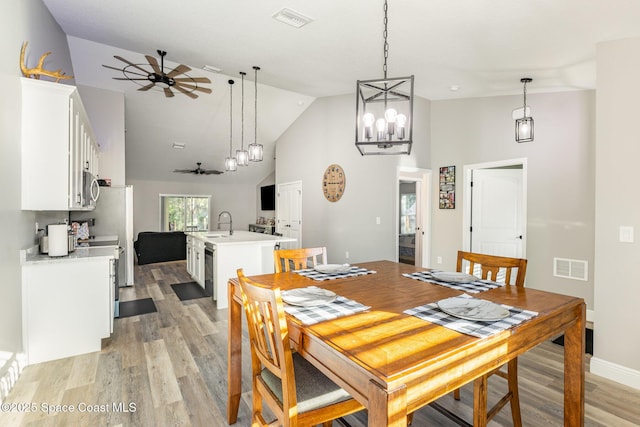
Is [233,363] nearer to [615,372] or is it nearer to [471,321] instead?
[471,321]

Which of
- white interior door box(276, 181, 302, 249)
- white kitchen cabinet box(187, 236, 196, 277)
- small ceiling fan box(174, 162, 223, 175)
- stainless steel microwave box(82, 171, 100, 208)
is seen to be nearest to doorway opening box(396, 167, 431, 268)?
white interior door box(276, 181, 302, 249)

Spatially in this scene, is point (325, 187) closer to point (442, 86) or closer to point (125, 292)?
point (442, 86)

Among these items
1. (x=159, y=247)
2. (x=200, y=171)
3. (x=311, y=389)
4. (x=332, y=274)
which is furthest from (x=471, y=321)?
(x=200, y=171)

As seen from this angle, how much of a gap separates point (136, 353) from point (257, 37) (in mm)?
3257

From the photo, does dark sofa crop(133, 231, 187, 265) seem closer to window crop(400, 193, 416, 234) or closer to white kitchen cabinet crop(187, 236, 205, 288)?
white kitchen cabinet crop(187, 236, 205, 288)

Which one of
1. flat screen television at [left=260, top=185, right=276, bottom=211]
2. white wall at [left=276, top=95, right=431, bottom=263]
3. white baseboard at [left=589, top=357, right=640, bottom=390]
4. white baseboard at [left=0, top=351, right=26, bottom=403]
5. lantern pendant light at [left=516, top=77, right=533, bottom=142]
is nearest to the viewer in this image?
white baseboard at [left=0, top=351, right=26, bottom=403]

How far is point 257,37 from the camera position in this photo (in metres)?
3.33

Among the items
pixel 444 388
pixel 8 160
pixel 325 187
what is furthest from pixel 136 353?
pixel 325 187

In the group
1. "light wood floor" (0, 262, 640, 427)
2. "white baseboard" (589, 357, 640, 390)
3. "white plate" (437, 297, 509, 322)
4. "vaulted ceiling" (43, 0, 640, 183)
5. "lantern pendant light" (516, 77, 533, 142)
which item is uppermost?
"vaulted ceiling" (43, 0, 640, 183)

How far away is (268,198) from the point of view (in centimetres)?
1006

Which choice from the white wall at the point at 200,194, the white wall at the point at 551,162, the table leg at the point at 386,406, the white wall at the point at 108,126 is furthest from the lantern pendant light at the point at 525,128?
the white wall at the point at 200,194

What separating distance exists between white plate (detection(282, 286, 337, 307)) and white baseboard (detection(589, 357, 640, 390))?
2385mm

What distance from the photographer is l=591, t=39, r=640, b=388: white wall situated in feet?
7.80

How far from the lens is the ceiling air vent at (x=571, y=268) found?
3.76m
